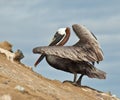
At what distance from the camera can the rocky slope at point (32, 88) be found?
1843 centimetres

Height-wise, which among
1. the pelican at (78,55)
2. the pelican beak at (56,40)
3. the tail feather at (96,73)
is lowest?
the tail feather at (96,73)

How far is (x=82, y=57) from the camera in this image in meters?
25.8

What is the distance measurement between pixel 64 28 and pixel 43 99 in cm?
1077

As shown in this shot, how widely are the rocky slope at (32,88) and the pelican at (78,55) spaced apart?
2.76ft

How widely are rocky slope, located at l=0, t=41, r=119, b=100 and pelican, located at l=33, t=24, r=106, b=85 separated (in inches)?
33.1

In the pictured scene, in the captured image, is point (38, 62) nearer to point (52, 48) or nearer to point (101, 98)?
point (52, 48)

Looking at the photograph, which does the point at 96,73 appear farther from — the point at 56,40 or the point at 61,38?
the point at 56,40

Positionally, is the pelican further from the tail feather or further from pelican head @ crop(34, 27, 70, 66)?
pelican head @ crop(34, 27, 70, 66)

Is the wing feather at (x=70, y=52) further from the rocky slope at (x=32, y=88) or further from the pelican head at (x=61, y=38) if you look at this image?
the pelican head at (x=61, y=38)

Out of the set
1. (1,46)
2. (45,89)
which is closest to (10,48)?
(1,46)

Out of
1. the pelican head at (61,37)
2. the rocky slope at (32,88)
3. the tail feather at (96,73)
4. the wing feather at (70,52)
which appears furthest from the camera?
the pelican head at (61,37)

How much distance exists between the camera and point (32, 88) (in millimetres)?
21047

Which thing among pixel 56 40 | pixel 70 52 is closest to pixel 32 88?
pixel 70 52

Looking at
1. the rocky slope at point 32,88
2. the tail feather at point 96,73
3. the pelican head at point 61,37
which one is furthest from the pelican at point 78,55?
the pelican head at point 61,37
